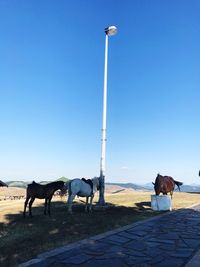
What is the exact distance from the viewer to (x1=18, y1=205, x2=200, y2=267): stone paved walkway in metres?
7.75

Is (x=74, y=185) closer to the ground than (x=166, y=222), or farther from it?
farther from it

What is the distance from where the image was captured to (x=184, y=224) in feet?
45.5

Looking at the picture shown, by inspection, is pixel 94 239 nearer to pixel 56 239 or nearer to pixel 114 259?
pixel 56 239

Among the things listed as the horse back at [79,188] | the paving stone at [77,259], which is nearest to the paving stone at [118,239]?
the paving stone at [77,259]

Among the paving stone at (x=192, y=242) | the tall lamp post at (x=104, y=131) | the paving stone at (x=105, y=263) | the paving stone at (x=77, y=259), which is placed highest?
the tall lamp post at (x=104, y=131)

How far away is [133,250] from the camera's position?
9.06 m

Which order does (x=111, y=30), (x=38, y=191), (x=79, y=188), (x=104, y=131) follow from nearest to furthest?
(x=38, y=191) → (x=79, y=188) → (x=104, y=131) → (x=111, y=30)

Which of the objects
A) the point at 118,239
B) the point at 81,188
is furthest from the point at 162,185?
the point at 118,239

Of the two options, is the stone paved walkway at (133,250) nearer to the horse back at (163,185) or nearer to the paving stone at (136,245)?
the paving stone at (136,245)

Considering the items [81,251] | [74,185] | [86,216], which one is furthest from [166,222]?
[81,251]

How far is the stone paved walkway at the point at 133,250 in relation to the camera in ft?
25.4

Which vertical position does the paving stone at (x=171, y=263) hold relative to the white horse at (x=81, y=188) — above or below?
below

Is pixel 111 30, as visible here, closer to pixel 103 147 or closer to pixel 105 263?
pixel 103 147

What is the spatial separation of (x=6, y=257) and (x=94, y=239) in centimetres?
308
